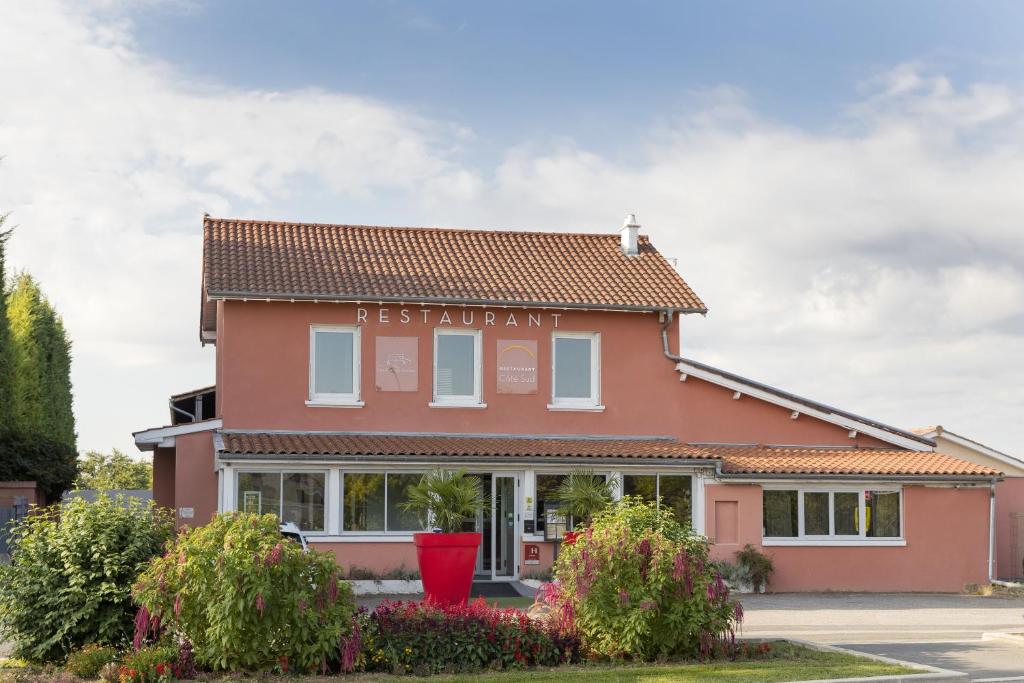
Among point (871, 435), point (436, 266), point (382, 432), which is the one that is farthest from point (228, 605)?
point (871, 435)

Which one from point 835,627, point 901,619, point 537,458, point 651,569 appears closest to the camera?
point 651,569

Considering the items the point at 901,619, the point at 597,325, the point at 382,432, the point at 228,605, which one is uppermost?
the point at 597,325

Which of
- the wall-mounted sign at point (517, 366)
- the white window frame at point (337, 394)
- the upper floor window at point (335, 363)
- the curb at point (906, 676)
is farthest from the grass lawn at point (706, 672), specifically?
the upper floor window at point (335, 363)

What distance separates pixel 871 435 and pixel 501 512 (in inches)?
352

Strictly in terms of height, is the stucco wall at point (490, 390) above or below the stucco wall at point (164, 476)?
above

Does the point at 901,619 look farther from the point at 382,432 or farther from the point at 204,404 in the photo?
the point at 204,404

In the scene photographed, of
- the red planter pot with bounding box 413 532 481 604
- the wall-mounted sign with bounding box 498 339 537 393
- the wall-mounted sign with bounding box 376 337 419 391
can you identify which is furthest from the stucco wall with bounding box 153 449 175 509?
the red planter pot with bounding box 413 532 481 604

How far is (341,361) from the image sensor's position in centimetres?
2688

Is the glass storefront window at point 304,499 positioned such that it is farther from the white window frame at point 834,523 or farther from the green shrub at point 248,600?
the green shrub at point 248,600

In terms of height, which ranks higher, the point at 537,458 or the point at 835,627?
the point at 537,458

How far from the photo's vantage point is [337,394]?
88.0 feet

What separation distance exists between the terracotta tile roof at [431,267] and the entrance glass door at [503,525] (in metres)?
4.05

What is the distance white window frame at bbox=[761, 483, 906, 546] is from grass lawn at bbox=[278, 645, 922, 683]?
12319 millimetres

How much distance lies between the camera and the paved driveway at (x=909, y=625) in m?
15.3
